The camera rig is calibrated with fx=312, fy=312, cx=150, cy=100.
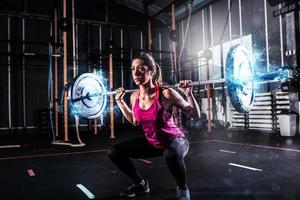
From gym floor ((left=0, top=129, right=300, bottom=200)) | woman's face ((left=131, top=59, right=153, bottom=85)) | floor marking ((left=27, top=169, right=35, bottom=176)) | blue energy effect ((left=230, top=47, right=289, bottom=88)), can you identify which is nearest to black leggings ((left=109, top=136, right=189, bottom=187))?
gym floor ((left=0, top=129, right=300, bottom=200))

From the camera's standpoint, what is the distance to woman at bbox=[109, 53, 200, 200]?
2246mm

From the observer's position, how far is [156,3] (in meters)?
11.1

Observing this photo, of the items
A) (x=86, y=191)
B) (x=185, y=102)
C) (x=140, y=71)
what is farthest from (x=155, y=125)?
(x=86, y=191)

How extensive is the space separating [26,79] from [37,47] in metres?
1.10

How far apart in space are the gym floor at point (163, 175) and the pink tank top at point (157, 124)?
475 millimetres

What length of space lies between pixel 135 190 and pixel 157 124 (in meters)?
0.61

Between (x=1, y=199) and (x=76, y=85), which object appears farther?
(x=76, y=85)

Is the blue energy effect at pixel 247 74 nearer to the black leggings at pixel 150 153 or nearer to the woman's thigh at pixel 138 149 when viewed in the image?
the black leggings at pixel 150 153

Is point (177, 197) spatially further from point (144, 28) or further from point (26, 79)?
point (144, 28)

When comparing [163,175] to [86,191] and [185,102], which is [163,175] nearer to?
[86,191]

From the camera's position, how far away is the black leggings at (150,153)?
2.23 m

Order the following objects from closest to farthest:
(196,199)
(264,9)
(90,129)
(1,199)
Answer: (196,199), (1,199), (264,9), (90,129)

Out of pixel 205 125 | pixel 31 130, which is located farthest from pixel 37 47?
pixel 205 125

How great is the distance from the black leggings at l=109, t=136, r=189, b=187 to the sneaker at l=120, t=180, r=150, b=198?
5 cm
